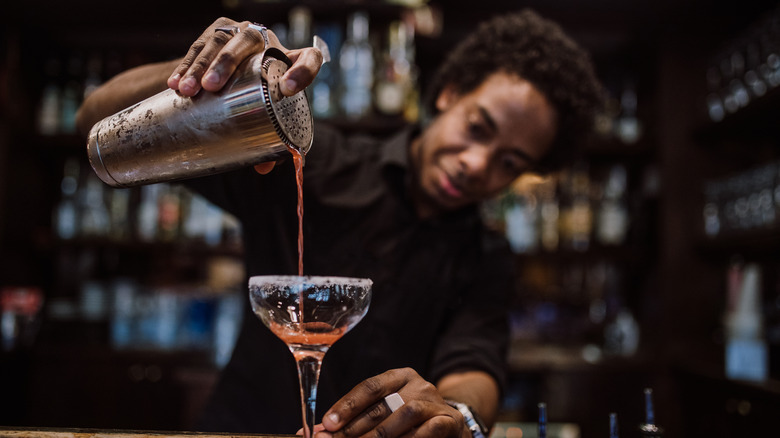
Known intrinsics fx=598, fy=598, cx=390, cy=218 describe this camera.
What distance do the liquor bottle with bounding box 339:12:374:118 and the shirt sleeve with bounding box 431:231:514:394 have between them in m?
1.26

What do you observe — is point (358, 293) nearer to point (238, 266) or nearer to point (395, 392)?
point (395, 392)

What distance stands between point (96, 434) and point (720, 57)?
257 centimetres

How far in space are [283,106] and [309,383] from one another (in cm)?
32

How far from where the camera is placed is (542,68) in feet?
4.32

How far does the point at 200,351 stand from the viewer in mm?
2500

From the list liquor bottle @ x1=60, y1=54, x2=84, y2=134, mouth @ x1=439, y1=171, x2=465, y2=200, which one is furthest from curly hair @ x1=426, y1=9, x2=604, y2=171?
liquor bottle @ x1=60, y1=54, x2=84, y2=134

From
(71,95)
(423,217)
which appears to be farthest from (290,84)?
(71,95)

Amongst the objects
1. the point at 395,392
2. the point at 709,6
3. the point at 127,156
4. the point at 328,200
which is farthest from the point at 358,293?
the point at 709,6

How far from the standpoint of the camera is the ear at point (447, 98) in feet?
4.52

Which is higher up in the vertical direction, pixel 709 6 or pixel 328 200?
pixel 709 6

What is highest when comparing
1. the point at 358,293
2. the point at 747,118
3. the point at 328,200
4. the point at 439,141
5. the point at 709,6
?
the point at 709,6

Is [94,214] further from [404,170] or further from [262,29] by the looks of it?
[262,29]

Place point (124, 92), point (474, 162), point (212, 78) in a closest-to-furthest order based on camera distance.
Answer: point (212, 78), point (124, 92), point (474, 162)

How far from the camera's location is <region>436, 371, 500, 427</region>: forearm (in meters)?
1.05
